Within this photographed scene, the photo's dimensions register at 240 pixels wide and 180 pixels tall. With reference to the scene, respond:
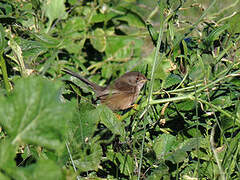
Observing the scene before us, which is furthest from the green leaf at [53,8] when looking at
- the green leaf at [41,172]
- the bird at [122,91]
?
A: the green leaf at [41,172]

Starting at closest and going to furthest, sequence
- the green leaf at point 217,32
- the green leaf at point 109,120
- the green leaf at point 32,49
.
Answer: the green leaf at point 109,120 → the green leaf at point 217,32 → the green leaf at point 32,49

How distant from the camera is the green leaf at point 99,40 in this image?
4203 mm

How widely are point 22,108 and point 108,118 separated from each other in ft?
3.20

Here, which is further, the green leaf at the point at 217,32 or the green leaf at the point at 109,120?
the green leaf at the point at 217,32

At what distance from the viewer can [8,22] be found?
275cm

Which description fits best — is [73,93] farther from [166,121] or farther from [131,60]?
[131,60]

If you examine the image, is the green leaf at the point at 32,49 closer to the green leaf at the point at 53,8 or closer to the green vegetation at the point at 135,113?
the green vegetation at the point at 135,113

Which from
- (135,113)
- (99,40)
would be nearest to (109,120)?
(135,113)

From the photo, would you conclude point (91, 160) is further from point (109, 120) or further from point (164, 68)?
point (164, 68)

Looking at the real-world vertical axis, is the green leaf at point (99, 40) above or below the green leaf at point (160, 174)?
above

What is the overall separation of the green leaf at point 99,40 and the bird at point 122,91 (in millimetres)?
619

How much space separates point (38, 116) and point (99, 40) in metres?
3.06

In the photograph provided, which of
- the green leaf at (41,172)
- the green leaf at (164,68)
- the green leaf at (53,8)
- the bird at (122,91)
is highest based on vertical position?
the green leaf at (53,8)

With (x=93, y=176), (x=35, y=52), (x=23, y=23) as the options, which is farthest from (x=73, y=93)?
(x=23, y=23)
